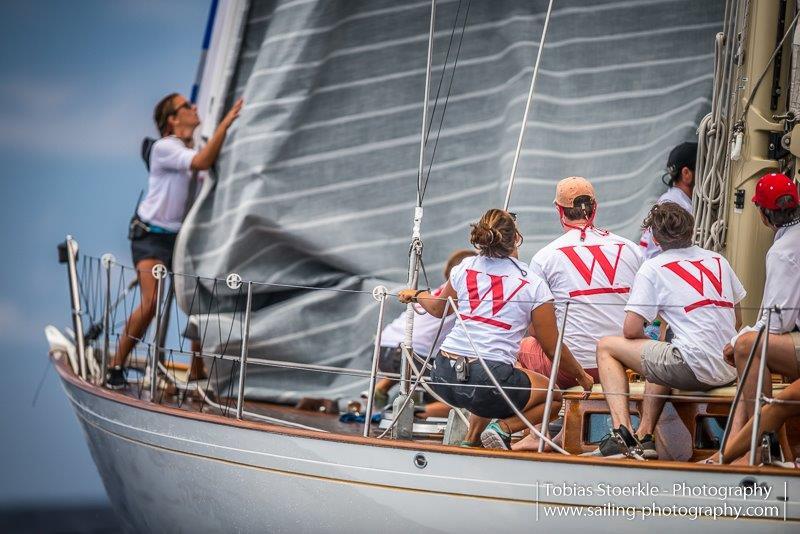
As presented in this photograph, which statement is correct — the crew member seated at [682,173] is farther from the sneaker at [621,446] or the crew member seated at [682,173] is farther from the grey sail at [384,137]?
the sneaker at [621,446]

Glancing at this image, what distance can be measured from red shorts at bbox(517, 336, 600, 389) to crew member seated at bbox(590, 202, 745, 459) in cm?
19

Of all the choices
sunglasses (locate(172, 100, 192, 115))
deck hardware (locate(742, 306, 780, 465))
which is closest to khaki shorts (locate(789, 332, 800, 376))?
deck hardware (locate(742, 306, 780, 465))

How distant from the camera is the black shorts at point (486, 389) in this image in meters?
2.48

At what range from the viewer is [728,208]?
Result: 296cm

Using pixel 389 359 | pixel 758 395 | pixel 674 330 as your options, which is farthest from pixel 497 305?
pixel 389 359

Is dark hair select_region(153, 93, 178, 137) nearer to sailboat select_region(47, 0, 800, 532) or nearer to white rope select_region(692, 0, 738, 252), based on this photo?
sailboat select_region(47, 0, 800, 532)

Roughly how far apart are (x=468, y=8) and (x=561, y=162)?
0.56 metres

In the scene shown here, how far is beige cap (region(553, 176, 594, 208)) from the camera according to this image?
2707 mm

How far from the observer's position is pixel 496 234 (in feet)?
8.21

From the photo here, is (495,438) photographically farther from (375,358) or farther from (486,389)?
(375,358)

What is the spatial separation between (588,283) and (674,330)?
0.93 feet

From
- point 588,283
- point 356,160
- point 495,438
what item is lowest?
point 495,438

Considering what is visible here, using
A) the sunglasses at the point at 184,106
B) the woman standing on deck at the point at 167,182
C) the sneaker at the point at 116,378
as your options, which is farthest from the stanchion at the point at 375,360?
the sunglasses at the point at 184,106

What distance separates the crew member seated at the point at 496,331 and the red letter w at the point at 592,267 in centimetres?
15
